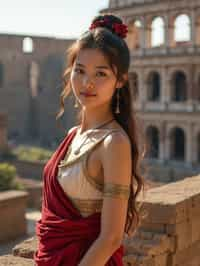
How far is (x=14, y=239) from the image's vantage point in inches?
413

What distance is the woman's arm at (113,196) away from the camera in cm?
246

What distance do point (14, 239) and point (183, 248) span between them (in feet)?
20.1

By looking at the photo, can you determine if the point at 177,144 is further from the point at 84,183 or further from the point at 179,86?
the point at 84,183

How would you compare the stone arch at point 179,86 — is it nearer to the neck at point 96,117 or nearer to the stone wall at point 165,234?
the stone wall at point 165,234

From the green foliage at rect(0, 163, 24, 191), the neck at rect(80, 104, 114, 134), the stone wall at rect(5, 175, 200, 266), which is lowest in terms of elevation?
the green foliage at rect(0, 163, 24, 191)

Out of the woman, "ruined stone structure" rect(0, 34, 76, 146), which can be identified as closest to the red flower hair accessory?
the woman

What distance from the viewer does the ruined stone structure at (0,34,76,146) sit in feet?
131

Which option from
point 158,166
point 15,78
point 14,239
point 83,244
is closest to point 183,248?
point 83,244

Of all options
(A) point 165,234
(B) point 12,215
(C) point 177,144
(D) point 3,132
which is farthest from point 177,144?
(A) point 165,234

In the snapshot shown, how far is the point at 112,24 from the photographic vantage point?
2.73 meters

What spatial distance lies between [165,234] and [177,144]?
79.9 ft

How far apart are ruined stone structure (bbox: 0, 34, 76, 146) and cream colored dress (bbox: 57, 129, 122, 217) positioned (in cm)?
3677

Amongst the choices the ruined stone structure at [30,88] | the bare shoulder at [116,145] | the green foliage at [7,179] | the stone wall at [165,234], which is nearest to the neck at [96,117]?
the bare shoulder at [116,145]

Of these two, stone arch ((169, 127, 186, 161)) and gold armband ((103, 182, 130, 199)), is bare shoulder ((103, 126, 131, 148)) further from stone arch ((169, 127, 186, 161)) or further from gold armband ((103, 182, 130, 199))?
stone arch ((169, 127, 186, 161))
